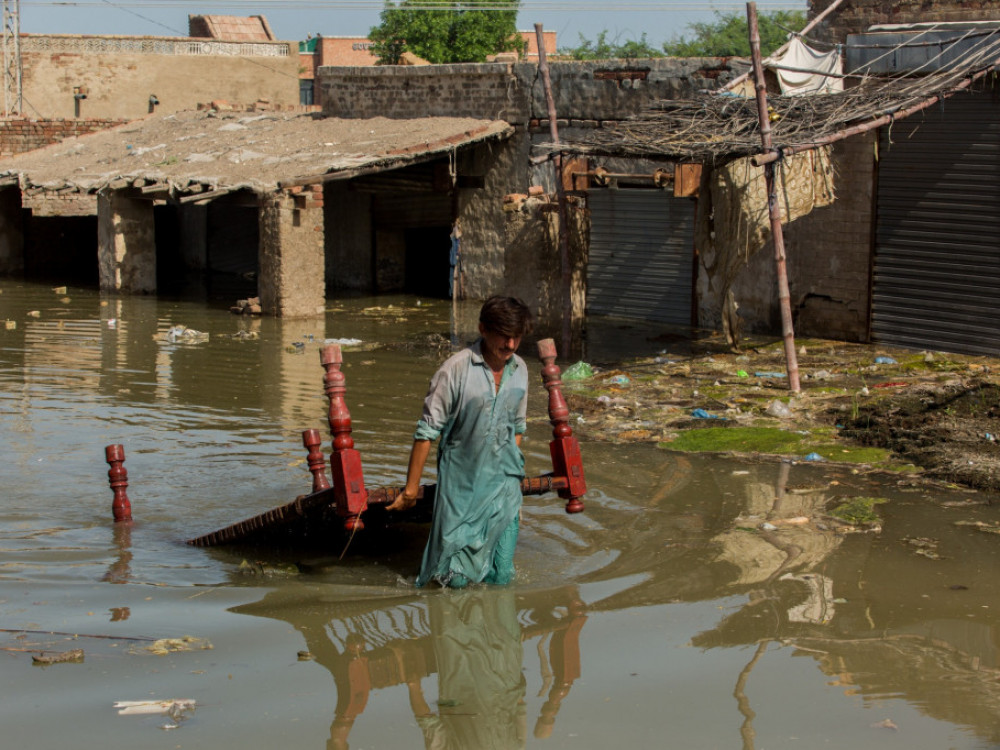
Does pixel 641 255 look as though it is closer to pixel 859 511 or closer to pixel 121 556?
pixel 859 511

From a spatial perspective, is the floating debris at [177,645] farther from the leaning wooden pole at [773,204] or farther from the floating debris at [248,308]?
the floating debris at [248,308]

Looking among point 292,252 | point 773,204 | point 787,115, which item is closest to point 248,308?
point 292,252

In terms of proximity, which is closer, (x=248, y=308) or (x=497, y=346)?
(x=497, y=346)

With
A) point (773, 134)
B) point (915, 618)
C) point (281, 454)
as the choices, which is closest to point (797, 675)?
point (915, 618)

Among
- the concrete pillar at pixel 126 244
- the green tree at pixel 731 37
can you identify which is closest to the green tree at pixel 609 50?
the green tree at pixel 731 37

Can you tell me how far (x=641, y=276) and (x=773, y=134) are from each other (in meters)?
6.04

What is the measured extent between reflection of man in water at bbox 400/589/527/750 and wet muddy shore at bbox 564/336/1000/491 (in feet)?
12.2

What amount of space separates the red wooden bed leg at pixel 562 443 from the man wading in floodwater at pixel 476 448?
18 cm

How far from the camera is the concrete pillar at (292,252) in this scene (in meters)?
15.8

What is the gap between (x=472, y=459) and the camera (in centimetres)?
506

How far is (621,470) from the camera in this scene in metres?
8.09

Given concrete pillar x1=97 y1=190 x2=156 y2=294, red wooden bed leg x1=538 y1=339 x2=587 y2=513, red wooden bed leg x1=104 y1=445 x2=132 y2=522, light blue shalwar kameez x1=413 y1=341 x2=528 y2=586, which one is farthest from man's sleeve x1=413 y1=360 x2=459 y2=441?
concrete pillar x1=97 y1=190 x2=156 y2=294

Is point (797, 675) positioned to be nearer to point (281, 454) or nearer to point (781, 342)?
point (281, 454)

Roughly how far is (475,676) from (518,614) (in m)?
0.67
